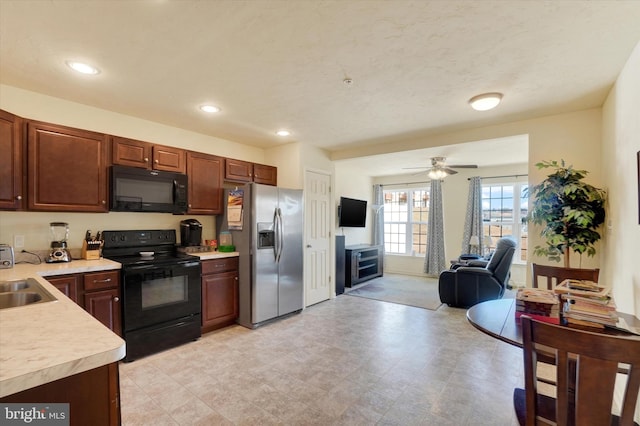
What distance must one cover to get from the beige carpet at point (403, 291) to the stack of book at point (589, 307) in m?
2.95

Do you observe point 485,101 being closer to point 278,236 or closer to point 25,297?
point 278,236

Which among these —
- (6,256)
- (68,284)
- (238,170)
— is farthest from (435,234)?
(6,256)

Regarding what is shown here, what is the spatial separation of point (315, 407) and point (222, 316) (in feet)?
6.07

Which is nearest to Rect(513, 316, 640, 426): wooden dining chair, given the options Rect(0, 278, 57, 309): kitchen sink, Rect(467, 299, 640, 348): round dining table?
Rect(467, 299, 640, 348): round dining table

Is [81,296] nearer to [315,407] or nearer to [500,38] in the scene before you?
[315,407]

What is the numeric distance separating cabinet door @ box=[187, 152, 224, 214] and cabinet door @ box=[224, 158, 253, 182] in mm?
85

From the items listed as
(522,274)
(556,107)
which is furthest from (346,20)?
(522,274)

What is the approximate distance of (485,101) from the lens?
8.75 ft

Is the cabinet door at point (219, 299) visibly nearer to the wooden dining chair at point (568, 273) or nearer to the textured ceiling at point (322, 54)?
the textured ceiling at point (322, 54)

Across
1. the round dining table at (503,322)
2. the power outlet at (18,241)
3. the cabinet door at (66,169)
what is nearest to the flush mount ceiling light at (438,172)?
the round dining table at (503,322)

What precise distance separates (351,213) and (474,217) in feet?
8.32

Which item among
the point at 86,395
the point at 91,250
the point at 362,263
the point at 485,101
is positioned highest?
the point at 485,101

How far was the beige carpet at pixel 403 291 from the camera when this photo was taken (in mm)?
4754

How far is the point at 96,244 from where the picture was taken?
288 cm
